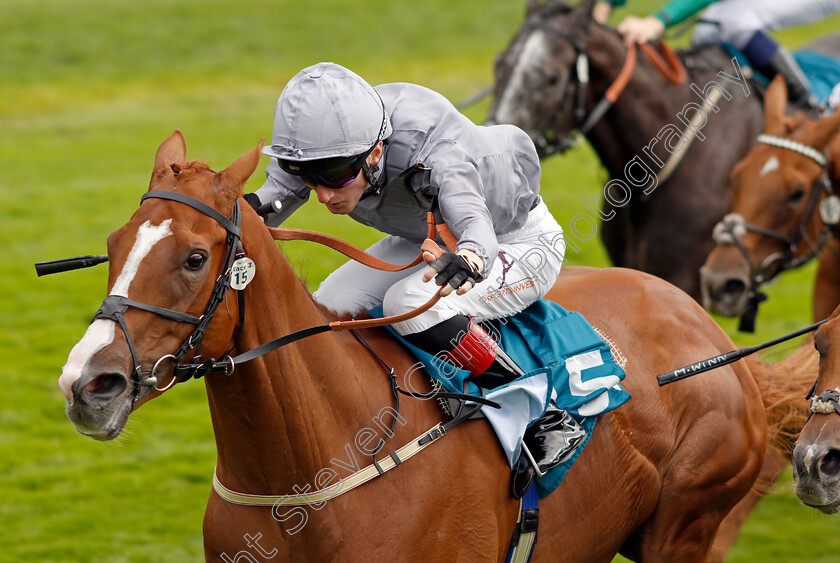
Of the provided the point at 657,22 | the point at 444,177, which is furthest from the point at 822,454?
the point at 657,22

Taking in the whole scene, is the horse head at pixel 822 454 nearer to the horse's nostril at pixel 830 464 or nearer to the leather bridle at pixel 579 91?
the horse's nostril at pixel 830 464

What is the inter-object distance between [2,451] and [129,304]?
467 centimetres

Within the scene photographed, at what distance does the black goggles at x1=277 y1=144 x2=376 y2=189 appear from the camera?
2920mm

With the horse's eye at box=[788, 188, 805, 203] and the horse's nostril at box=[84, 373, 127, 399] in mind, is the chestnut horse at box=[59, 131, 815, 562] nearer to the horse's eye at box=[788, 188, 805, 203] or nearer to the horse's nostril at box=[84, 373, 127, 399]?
the horse's nostril at box=[84, 373, 127, 399]

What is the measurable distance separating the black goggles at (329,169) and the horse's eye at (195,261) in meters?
0.45

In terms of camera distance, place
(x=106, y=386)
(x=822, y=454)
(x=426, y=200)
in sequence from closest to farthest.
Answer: (x=106, y=386)
(x=822, y=454)
(x=426, y=200)

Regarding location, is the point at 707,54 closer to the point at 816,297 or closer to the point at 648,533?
the point at 816,297

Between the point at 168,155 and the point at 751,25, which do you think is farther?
the point at 751,25

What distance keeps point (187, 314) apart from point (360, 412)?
0.71 meters

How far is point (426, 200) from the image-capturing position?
3158mm

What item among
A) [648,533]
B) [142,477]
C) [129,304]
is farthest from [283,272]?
[142,477]

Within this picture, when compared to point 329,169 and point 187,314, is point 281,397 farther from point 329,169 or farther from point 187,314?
point 329,169

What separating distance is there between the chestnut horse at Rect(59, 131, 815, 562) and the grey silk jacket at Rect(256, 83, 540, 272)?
403 millimetres

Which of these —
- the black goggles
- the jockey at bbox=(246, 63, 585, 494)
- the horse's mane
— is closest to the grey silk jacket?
the jockey at bbox=(246, 63, 585, 494)
